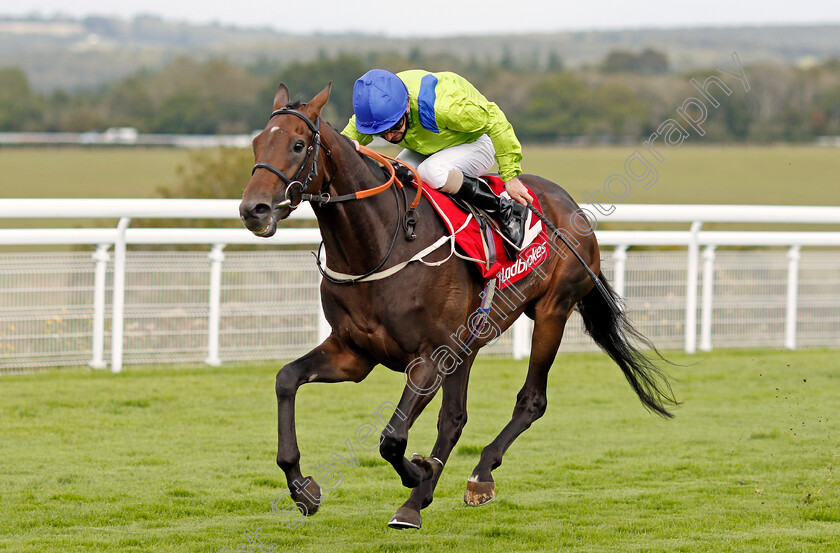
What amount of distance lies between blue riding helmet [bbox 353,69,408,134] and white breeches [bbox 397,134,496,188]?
15.6 inches

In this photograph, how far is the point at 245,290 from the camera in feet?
23.3

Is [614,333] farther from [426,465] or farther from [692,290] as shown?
[692,290]

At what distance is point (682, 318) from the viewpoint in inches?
317

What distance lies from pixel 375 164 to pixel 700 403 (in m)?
3.62

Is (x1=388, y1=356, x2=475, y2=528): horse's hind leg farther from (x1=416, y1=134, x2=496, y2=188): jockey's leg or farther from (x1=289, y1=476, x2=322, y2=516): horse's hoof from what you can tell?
(x1=416, y1=134, x2=496, y2=188): jockey's leg

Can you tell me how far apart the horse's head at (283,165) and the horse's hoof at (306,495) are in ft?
2.98

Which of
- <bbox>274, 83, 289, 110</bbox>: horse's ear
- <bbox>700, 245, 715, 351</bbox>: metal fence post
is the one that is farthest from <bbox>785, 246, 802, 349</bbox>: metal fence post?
<bbox>274, 83, 289, 110</bbox>: horse's ear

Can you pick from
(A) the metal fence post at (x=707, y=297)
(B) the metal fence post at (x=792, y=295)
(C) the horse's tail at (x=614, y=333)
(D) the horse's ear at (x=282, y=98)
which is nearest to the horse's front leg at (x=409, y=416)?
(D) the horse's ear at (x=282, y=98)

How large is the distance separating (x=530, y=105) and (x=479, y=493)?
188ft

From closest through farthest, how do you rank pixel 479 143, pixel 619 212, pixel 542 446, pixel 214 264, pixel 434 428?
pixel 479 143
pixel 542 446
pixel 434 428
pixel 214 264
pixel 619 212

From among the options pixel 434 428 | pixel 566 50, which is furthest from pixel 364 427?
pixel 566 50

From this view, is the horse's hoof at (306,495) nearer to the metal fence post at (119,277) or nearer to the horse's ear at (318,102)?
the horse's ear at (318,102)

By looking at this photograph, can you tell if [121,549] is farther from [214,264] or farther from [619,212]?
[619,212]

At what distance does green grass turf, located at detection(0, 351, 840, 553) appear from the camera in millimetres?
3805
